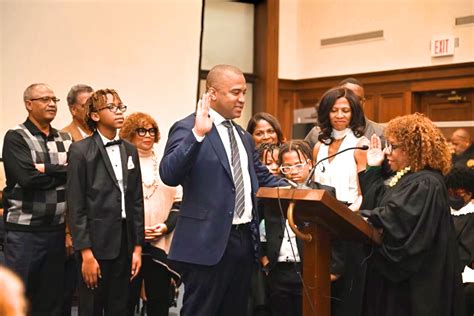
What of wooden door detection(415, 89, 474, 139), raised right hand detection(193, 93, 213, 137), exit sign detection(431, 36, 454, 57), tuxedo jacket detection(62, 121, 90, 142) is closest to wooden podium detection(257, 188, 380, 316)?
raised right hand detection(193, 93, 213, 137)

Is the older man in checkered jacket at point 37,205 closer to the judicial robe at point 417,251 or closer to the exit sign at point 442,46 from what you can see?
the judicial robe at point 417,251

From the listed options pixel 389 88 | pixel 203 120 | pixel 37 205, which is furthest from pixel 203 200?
pixel 389 88

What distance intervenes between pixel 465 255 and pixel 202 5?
5.24 meters

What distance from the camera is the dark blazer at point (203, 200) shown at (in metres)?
3.35

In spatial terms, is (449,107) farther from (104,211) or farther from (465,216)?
(104,211)

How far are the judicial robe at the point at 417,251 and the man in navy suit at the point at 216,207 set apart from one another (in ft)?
2.04

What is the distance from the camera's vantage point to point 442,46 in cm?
906

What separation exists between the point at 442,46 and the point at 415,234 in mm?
6106

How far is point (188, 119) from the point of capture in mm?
3498

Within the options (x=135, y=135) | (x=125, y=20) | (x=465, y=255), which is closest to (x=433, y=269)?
(x=465, y=255)

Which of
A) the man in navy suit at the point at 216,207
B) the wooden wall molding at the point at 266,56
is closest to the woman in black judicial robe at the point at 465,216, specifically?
the man in navy suit at the point at 216,207

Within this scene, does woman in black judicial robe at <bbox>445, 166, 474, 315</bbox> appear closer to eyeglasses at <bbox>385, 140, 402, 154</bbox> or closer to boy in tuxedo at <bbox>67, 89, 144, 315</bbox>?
eyeglasses at <bbox>385, 140, 402, 154</bbox>

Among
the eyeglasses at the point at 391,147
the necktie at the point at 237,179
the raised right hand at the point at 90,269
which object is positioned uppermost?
the eyeglasses at the point at 391,147

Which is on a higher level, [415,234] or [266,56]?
[266,56]
